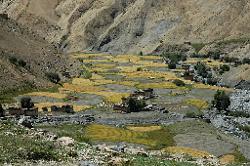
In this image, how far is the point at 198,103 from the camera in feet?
303

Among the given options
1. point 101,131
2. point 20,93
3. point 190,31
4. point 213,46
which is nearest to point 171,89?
point 20,93

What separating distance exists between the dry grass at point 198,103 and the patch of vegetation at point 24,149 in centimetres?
5808

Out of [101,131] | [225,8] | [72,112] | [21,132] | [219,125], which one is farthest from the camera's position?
[225,8]

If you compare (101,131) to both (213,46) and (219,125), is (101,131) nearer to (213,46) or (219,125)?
(219,125)

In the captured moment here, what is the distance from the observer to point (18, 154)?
93.8 feet

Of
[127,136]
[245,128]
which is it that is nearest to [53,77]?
[245,128]


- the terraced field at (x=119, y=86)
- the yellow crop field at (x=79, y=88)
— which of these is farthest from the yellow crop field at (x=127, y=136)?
the yellow crop field at (x=79, y=88)

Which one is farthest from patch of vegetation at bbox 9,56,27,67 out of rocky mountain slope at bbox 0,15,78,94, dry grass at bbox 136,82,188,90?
dry grass at bbox 136,82,188,90

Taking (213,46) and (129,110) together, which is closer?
(129,110)

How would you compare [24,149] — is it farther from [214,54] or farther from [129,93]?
[214,54]

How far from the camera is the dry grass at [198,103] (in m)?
89.4

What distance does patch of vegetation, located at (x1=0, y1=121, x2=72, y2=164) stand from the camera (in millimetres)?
28312

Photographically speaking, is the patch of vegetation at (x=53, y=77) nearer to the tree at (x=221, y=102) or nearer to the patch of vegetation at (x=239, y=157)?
the tree at (x=221, y=102)

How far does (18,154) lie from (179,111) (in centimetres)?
5606
